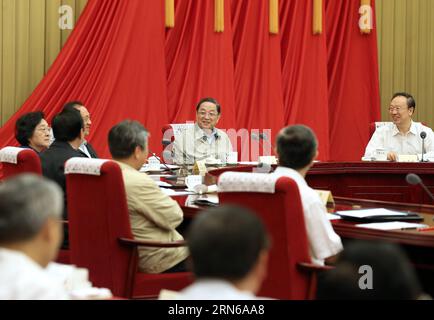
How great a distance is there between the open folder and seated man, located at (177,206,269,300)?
1866 mm

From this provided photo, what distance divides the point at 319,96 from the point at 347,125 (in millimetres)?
665

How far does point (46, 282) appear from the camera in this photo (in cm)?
164

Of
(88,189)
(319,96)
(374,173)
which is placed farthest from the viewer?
(319,96)

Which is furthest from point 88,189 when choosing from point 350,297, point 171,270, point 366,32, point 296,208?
point 366,32

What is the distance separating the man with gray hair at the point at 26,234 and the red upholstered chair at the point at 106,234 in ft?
5.42

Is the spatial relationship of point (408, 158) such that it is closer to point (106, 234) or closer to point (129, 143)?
point (129, 143)

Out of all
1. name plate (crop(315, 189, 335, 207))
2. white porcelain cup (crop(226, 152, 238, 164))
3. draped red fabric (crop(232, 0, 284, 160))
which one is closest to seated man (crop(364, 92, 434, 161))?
white porcelain cup (crop(226, 152, 238, 164))

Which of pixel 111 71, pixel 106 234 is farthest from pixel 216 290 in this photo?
pixel 111 71

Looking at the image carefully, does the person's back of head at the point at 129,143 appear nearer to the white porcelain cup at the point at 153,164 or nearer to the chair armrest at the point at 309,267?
the chair armrest at the point at 309,267

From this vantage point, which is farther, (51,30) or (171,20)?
(171,20)

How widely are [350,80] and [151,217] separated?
6066mm

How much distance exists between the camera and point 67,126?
4.28 meters
